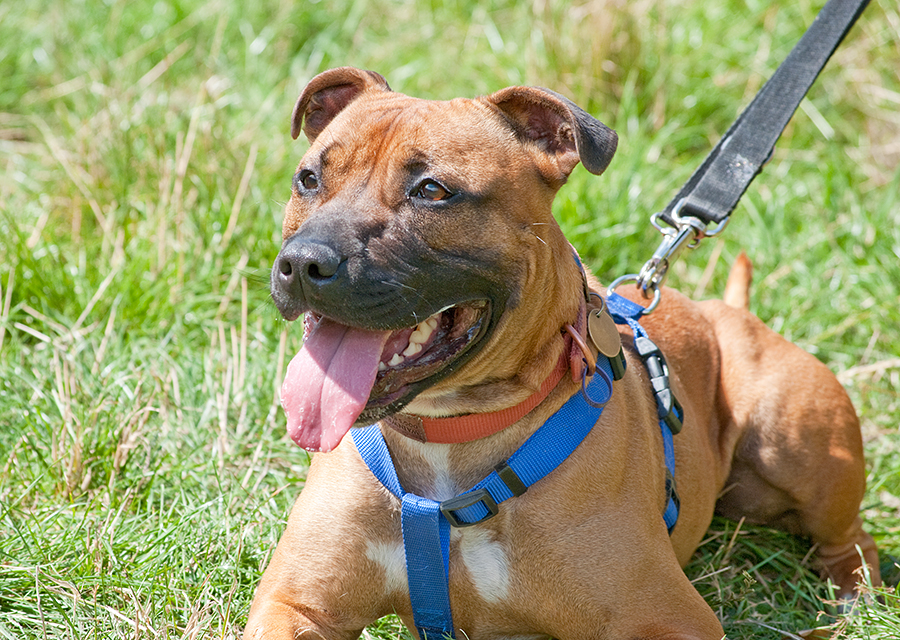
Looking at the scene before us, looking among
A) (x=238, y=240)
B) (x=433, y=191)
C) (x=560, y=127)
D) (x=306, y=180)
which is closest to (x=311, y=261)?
(x=433, y=191)

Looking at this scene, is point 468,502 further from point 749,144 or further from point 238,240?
point 238,240

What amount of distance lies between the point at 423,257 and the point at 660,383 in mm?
1158

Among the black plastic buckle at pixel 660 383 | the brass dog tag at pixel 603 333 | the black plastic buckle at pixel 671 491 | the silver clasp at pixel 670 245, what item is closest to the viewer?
the brass dog tag at pixel 603 333

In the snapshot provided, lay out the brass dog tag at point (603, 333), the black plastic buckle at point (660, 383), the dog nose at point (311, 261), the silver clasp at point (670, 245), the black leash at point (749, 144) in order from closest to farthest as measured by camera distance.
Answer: the dog nose at point (311, 261), the brass dog tag at point (603, 333), the black plastic buckle at point (660, 383), the silver clasp at point (670, 245), the black leash at point (749, 144)

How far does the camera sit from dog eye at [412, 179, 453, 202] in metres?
3.08

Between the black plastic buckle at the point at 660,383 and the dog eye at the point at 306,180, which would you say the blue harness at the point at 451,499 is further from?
the dog eye at the point at 306,180

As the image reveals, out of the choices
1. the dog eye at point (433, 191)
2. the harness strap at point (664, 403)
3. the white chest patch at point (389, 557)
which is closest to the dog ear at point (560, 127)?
the dog eye at point (433, 191)

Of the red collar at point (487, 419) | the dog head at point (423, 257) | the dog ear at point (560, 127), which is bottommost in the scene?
the red collar at point (487, 419)

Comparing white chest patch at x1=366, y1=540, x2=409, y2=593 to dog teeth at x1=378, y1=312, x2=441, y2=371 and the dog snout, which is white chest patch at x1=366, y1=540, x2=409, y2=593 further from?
the dog snout

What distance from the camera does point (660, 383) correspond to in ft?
12.2

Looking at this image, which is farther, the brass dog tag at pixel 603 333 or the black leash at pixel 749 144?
the black leash at pixel 749 144

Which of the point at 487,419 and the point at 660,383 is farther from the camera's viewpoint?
the point at 660,383

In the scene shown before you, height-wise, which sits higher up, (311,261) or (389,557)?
(311,261)

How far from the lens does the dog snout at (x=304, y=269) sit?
2.87m
